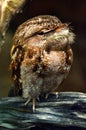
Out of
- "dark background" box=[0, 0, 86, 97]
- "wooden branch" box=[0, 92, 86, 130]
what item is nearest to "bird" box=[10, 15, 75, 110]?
"wooden branch" box=[0, 92, 86, 130]

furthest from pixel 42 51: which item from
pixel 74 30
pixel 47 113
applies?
pixel 74 30

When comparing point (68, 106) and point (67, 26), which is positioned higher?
point (67, 26)

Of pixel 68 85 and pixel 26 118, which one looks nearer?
pixel 26 118

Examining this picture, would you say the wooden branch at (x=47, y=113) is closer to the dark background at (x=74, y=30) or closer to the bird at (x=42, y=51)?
the bird at (x=42, y=51)

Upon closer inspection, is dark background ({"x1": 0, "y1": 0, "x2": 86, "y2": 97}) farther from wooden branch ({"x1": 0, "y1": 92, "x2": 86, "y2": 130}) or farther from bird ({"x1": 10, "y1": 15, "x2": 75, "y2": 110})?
bird ({"x1": 10, "y1": 15, "x2": 75, "y2": 110})

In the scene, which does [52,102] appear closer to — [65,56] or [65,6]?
[65,56]

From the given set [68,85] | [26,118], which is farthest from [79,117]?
[68,85]

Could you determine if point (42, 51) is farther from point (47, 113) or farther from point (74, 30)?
point (74, 30)
